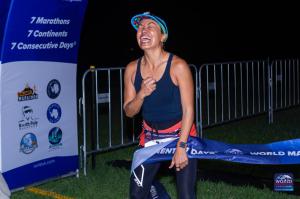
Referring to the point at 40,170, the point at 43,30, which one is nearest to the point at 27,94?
the point at 43,30

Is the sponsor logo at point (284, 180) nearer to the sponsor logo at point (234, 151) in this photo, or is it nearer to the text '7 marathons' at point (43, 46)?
the sponsor logo at point (234, 151)

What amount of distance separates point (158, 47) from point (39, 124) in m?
2.79

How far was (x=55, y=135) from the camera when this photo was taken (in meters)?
6.98

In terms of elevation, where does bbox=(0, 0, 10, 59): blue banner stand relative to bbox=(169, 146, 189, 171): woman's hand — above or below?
above

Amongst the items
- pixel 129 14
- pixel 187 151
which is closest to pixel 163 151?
pixel 187 151

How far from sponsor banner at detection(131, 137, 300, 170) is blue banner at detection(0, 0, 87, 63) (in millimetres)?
2365

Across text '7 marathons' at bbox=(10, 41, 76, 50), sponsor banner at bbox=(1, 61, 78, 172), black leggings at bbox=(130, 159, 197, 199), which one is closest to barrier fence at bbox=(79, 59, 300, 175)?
sponsor banner at bbox=(1, 61, 78, 172)

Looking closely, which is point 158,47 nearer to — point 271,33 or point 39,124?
point 39,124

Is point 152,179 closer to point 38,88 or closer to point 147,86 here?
point 147,86

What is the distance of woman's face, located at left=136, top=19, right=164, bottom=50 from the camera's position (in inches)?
171

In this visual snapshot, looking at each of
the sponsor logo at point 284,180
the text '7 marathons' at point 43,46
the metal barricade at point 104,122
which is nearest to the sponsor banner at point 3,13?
the text '7 marathons' at point 43,46

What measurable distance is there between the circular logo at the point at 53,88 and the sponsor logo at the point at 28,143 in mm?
561

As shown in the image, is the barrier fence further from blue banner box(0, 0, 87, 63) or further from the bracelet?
the bracelet

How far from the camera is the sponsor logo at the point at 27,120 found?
6438 millimetres
